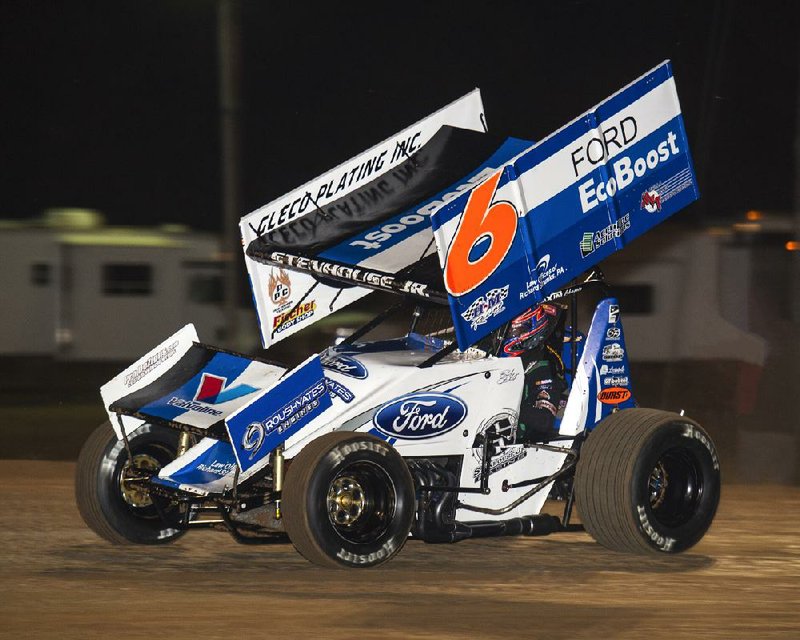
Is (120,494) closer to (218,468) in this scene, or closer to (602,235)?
(218,468)

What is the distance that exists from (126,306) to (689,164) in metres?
17.7

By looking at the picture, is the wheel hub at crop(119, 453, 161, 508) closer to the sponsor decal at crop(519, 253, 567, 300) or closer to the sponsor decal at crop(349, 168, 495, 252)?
the sponsor decal at crop(349, 168, 495, 252)

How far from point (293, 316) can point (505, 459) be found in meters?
1.83

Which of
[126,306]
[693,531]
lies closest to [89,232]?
[126,306]

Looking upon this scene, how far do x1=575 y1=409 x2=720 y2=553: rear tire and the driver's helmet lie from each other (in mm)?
649

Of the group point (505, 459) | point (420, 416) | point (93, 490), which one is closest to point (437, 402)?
point (420, 416)

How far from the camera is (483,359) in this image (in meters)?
8.08

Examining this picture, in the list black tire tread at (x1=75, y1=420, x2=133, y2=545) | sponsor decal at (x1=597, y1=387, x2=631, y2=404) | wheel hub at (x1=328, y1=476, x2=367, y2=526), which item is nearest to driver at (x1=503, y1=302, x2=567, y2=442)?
sponsor decal at (x1=597, y1=387, x2=631, y2=404)

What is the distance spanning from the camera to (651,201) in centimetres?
845

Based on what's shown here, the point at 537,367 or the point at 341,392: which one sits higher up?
the point at 537,367

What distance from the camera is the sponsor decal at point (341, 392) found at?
24.9 ft

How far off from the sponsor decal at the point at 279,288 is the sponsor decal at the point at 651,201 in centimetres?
231

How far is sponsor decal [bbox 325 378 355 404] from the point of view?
760 centimetres

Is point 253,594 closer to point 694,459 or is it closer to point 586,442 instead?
point 586,442
